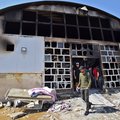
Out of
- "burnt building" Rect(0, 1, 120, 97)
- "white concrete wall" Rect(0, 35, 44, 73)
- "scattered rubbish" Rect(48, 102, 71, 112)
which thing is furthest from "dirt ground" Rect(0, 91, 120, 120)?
"white concrete wall" Rect(0, 35, 44, 73)

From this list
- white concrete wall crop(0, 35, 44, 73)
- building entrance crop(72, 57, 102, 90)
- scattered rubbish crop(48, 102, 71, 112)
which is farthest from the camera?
building entrance crop(72, 57, 102, 90)

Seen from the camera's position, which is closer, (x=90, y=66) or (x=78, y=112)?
(x=78, y=112)

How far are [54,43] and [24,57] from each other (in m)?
1.94

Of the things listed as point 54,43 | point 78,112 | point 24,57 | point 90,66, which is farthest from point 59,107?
point 90,66

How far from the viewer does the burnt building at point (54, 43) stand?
1014 cm

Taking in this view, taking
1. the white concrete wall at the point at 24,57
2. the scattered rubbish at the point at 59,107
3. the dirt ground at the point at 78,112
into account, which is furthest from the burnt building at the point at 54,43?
the scattered rubbish at the point at 59,107

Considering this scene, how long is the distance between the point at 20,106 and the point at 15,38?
146 inches

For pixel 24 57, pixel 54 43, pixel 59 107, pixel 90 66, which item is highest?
pixel 54 43

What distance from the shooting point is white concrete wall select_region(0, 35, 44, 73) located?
32.9ft

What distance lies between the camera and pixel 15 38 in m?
10.5

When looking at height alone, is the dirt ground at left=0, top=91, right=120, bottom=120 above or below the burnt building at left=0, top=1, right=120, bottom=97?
below

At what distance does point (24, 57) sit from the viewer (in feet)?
33.7

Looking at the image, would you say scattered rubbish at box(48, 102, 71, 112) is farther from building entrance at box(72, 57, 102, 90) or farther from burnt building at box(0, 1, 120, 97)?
building entrance at box(72, 57, 102, 90)

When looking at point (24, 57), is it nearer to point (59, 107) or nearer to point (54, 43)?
point (54, 43)
